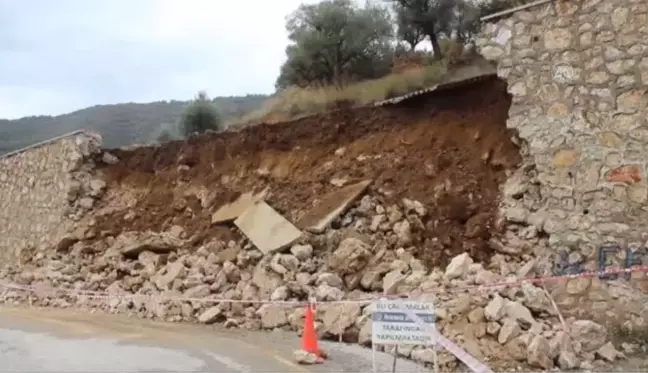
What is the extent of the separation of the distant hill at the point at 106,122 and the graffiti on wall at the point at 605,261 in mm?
41514

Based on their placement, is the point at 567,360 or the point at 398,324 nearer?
the point at 398,324

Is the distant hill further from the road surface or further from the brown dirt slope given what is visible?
the road surface

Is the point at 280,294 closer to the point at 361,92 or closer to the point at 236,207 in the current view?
the point at 236,207

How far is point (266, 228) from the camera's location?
14.3 meters

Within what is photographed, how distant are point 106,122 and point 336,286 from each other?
50501mm

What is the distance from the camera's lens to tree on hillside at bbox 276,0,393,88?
73.3ft

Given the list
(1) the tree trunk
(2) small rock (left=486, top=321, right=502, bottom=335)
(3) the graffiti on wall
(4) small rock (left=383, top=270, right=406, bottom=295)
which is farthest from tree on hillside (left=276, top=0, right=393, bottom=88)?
(2) small rock (left=486, top=321, right=502, bottom=335)

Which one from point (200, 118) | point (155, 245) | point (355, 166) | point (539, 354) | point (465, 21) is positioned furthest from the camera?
point (200, 118)

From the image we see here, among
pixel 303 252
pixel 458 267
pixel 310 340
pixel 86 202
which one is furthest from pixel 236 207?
pixel 310 340

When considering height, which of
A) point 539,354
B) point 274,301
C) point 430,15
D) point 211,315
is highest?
point 430,15

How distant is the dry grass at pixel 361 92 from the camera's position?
17.6 meters

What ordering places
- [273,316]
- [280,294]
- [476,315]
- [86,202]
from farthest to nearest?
[86,202]
[280,294]
[273,316]
[476,315]

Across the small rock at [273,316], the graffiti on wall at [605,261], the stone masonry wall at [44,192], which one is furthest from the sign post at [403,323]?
the stone masonry wall at [44,192]

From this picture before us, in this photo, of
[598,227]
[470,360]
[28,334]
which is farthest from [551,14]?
[28,334]
